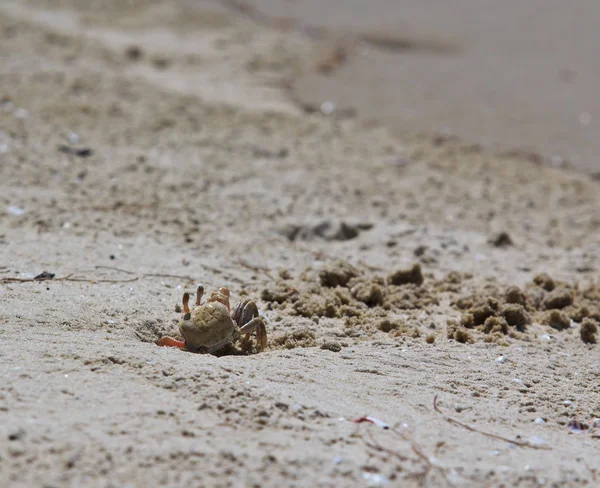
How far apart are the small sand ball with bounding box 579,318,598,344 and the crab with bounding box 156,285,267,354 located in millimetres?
1733

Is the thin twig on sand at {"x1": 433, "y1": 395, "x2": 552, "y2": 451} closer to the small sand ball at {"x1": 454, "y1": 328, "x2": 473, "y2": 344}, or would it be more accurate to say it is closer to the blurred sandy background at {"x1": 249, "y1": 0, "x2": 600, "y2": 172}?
the small sand ball at {"x1": 454, "y1": 328, "x2": 473, "y2": 344}

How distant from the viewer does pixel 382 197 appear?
6195mm

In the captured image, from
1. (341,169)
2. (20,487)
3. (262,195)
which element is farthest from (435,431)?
(341,169)

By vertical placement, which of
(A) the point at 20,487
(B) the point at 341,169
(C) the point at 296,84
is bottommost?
(A) the point at 20,487

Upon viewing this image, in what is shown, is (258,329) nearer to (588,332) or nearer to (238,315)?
(238,315)

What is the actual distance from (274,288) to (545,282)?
→ 165cm

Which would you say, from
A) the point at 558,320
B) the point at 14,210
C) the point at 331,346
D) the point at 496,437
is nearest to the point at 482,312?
the point at 558,320

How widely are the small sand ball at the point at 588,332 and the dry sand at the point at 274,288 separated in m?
0.01

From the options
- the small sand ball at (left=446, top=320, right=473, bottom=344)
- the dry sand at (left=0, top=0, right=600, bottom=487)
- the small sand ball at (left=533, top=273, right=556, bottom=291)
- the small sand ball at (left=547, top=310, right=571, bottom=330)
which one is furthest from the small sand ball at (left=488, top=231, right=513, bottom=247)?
the small sand ball at (left=446, top=320, right=473, bottom=344)

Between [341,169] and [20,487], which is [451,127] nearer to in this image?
[341,169]

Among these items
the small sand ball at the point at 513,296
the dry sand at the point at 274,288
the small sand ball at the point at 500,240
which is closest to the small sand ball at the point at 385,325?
the dry sand at the point at 274,288

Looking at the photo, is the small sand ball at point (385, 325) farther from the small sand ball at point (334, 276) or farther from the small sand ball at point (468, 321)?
the small sand ball at point (334, 276)

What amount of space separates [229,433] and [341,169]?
4.01 metres

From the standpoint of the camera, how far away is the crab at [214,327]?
369 cm
